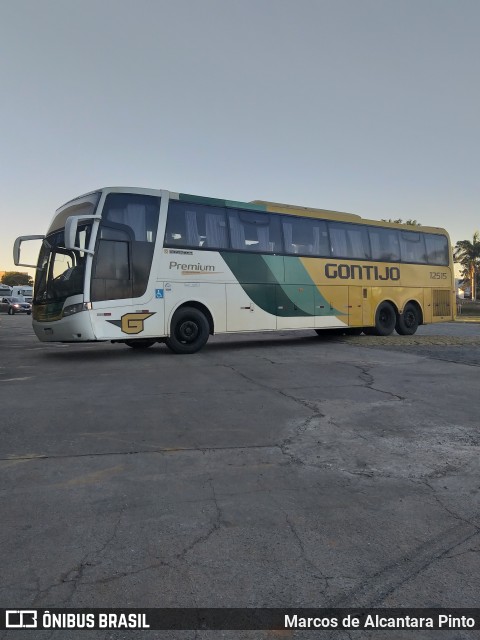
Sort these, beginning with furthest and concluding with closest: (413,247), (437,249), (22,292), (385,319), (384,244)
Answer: (22,292) < (437,249) < (413,247) < (385,319) < (384,244)

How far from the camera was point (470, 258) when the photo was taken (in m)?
76.1

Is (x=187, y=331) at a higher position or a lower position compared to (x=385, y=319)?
higher

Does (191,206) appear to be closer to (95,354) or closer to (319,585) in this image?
(95,354)

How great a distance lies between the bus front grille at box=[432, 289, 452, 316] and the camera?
1736 cm

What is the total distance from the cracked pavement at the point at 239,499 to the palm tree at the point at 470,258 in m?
77.5

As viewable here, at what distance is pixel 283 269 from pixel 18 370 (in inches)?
291

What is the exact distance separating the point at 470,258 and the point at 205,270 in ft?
247

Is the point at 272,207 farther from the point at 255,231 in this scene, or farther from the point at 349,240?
the point at 349,240

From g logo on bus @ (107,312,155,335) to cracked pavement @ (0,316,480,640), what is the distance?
3.66 m

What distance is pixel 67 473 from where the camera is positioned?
3.65 m

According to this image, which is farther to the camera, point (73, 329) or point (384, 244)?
point (384, 244)

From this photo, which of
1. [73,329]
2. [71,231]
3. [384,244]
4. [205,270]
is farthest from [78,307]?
[384,244]

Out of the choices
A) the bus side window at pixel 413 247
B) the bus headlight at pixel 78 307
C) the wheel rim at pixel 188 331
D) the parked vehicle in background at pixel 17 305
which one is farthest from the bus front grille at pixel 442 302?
the parked vehicle in background at pixel 17 305

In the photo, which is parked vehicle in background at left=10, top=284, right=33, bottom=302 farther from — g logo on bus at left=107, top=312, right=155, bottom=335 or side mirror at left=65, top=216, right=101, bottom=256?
side mirror at left=65, top=216, right=101, bottom=256
